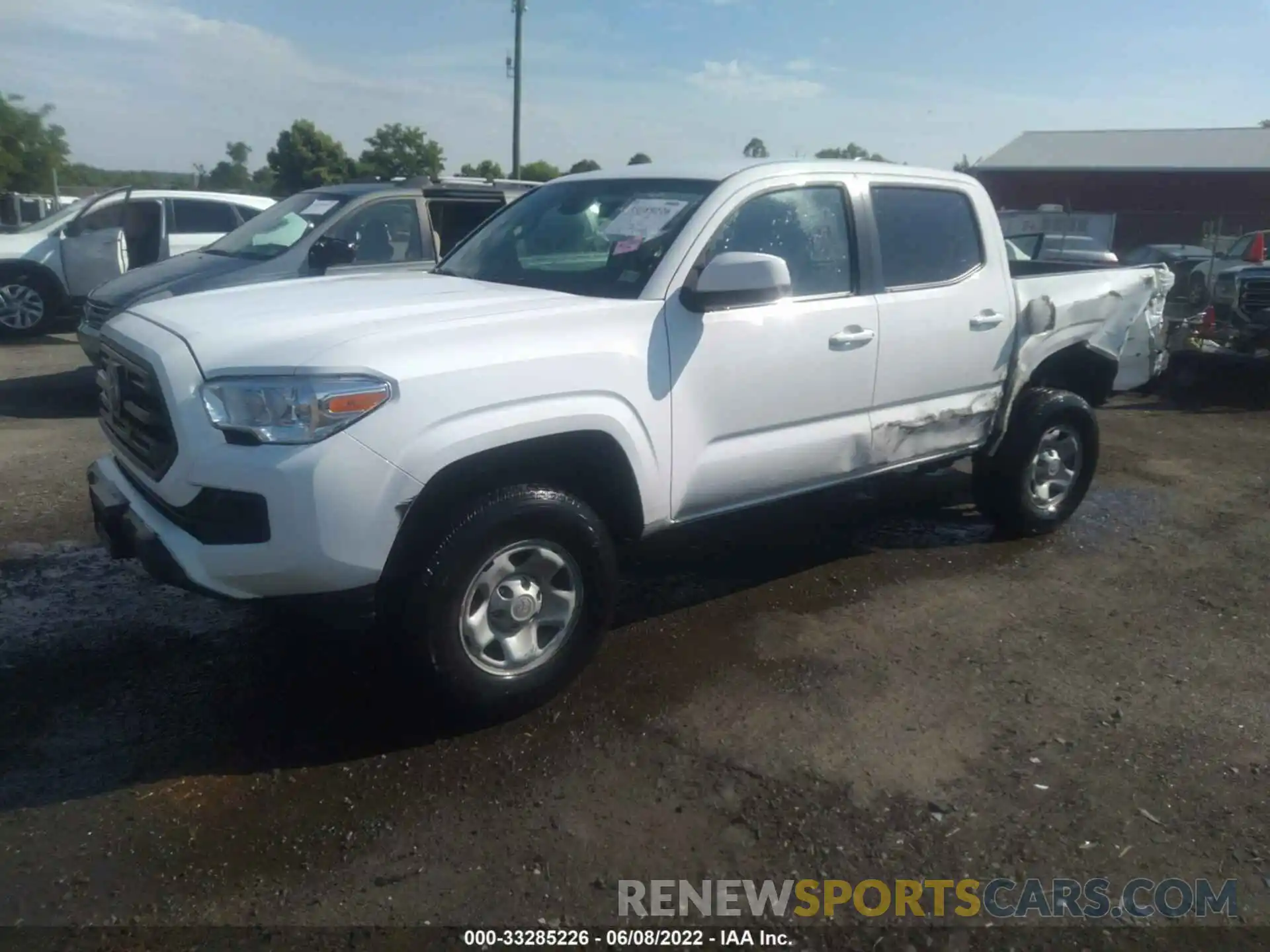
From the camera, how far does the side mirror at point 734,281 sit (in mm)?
3752

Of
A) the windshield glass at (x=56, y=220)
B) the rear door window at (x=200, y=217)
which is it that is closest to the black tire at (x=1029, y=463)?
the rear door window at (x=200, y=217)

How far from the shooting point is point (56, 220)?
39.3ft

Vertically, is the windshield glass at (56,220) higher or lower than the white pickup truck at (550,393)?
higher

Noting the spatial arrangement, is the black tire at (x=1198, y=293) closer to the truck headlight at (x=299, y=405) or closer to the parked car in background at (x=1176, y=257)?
the parked car in background at (x=1176, y=257)

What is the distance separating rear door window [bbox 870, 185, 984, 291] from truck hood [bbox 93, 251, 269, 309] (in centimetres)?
490

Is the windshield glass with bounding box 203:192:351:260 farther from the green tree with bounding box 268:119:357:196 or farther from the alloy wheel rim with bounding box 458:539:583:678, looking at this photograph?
the green tree with bounding box 268:119:357:196

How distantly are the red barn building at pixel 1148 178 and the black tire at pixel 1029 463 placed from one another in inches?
1056

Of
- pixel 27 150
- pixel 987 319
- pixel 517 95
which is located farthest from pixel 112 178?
pixel 987 319

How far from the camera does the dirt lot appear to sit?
9.66ft

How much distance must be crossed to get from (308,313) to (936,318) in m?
2.81

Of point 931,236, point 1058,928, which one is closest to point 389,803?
point 1058,928

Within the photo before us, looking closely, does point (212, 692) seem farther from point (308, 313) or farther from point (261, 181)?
point (261, 181)

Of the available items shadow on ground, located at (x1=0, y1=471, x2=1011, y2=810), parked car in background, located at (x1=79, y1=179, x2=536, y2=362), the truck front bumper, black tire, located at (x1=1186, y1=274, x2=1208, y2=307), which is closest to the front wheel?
parked car in background, located at (x1=79, y1=179, x2=536, y2=362)

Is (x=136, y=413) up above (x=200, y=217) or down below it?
below
